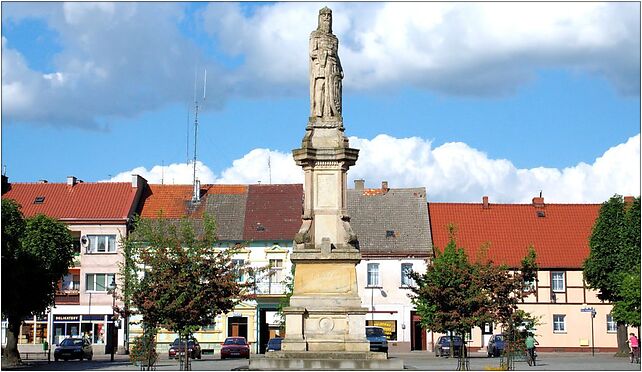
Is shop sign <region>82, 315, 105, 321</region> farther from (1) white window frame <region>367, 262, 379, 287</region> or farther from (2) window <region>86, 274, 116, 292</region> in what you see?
(1) white window frame <region>367, 262, 379, 287</region>

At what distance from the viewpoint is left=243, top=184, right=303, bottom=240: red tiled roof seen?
6556cm

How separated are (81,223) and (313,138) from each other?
42.1 metres

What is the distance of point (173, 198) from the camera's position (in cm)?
6869

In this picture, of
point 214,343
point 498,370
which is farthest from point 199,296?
point 214,343

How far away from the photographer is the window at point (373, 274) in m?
64.3

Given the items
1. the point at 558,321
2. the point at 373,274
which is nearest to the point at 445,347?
the point at 373,274

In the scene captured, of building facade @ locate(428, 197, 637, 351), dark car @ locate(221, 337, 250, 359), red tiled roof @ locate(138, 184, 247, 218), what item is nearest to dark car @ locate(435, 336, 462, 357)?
building facade @ locate(428, 197, 637, 351)

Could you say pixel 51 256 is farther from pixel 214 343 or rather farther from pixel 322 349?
pixel 322 349

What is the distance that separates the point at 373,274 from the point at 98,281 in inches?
655

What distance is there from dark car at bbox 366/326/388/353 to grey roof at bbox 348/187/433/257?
20.4m

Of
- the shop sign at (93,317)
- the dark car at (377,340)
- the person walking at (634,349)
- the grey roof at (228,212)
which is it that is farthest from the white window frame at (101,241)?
the person walking at (634,349)

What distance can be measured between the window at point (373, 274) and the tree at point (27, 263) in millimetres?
20165

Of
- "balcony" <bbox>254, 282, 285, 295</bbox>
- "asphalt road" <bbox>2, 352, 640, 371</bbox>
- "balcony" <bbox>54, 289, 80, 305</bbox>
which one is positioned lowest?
"asphalt road" <bbox>2, 352, 640, 371</bbox>

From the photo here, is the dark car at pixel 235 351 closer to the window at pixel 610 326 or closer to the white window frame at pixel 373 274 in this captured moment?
the white window frame at pixel 373 274
